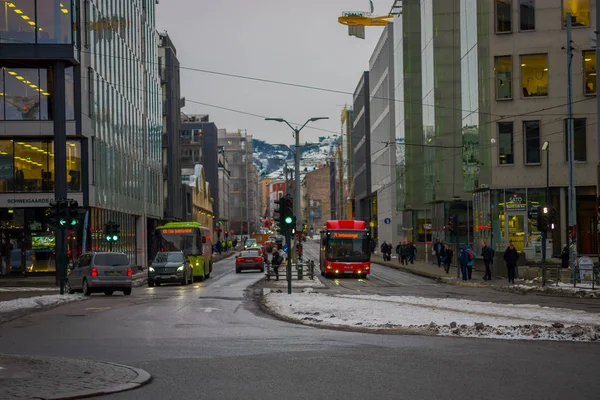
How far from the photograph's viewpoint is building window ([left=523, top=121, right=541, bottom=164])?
172 ft

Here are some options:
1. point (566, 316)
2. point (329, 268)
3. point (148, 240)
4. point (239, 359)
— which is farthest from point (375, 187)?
point (239, 359)

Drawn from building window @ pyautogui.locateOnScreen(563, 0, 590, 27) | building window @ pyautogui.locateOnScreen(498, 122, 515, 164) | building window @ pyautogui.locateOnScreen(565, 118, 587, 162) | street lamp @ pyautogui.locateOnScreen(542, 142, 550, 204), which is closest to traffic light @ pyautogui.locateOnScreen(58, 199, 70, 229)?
street lamp @ pyautogui.locateOnScreen(542, 142, 550, 204)

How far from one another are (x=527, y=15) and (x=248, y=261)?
2438cm

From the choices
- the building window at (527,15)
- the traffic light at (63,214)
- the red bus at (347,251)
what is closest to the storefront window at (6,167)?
the red bus at (347,251)

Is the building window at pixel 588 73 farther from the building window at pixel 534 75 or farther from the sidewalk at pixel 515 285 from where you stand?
the sidewalk at pixel 515 285

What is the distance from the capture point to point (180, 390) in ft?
35.7

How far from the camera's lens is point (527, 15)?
52.3 metres

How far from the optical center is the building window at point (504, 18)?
52.6 m

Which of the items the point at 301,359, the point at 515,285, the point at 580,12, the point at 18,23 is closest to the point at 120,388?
the point at 301,359

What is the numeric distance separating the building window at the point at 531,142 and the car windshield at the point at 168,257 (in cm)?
2083

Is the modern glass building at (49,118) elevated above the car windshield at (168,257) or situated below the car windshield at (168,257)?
above

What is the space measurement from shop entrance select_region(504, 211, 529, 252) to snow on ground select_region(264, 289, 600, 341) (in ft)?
80.7

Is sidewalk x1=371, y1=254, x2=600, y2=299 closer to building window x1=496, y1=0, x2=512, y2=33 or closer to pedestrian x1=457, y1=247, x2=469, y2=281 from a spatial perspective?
pedestrian x1=457, y1=247, x2=469, y2=281

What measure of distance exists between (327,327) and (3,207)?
35124 mm
